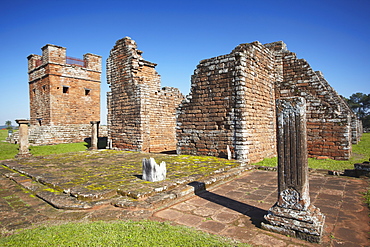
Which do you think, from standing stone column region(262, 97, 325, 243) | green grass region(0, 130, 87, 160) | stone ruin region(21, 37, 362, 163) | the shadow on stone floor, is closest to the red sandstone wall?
stone ruin region(21, 37, 362, 163)

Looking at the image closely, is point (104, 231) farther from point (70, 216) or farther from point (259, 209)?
point (259, 209)

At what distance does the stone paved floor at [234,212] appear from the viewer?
9.75ft

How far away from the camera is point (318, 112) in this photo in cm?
903

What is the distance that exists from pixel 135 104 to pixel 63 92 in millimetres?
12513

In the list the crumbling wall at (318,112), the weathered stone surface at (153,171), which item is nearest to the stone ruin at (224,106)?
the crumbling wall at (318,112)

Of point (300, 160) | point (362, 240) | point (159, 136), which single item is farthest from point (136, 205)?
point (159, 136)

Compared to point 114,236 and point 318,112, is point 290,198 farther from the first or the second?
point 318,112

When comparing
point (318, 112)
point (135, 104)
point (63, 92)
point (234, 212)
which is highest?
point (63, 92)

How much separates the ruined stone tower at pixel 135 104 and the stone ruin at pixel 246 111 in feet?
9.32

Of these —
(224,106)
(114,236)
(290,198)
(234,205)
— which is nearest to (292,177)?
(290,198)

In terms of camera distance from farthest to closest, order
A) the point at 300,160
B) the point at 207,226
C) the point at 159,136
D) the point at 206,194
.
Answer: the point at 159,136 < the point at 206,194 < the point at 207,226 < the point at 300,160

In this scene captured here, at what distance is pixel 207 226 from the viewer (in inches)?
128

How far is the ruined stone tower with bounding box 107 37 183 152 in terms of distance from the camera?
11.5m

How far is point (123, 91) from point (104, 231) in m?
9.96
